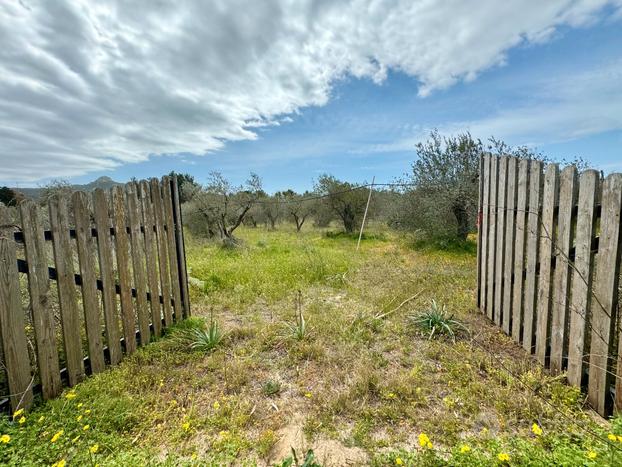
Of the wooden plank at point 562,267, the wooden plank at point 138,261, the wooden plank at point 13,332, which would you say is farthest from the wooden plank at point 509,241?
the wooden plank at point 13,332

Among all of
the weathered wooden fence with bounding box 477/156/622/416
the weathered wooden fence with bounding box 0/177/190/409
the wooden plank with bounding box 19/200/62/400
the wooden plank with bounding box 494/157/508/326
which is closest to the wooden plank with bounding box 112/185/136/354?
the weathered wooden fence with bounding box 0/177/190/409

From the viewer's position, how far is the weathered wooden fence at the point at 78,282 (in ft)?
7.23

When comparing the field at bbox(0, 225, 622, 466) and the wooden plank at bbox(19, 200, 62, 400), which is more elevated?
the wooden plank at bbox(19, 200, 62, 400)

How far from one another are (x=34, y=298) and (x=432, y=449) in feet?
9.83

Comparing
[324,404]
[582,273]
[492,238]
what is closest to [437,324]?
[492,238]

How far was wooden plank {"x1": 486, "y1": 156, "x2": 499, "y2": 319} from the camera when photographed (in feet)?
12.2

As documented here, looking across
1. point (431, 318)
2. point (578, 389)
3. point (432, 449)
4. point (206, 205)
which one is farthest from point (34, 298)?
point (206, 205)

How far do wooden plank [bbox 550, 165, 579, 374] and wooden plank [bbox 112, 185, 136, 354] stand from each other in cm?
393

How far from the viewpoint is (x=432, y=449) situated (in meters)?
1.74

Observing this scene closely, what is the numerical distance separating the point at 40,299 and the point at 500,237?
4.58 metres

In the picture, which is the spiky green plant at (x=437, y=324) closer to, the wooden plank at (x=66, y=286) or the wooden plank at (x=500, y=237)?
the wooden plank at (x=500, y=237)

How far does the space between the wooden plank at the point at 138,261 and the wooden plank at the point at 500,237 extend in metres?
4.11

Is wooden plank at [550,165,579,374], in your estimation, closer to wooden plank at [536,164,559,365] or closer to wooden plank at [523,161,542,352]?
wooden plank at [536,164,559,365]

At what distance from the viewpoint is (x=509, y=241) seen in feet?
11.0
